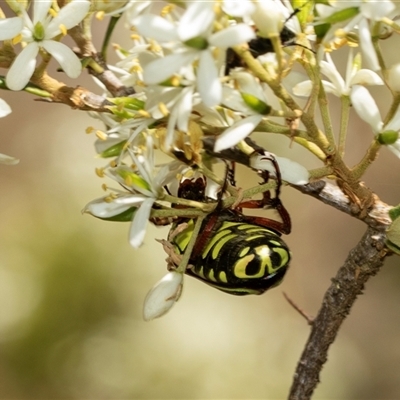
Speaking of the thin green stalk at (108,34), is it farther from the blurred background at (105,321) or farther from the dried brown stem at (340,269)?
the blurred background at (105,321)

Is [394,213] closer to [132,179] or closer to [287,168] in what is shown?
[287,168]

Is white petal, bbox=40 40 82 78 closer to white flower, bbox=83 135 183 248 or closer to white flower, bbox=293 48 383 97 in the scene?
white flower, bbox=83 135 183 248

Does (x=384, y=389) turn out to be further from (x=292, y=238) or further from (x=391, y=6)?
(x=391, y=6)

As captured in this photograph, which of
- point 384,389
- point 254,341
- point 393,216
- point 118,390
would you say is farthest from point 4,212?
point 393,216

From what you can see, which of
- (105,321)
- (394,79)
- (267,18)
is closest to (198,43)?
(267,18)

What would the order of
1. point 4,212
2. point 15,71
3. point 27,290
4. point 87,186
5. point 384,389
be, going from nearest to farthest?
point 15,71 < point 27,290 < point 87,186 < point 4,212 < point 384,389

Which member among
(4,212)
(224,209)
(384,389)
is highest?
(224,209)

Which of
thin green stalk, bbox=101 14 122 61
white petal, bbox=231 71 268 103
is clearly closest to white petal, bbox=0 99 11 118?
thin green stalk, bbox=101 14 122 61
